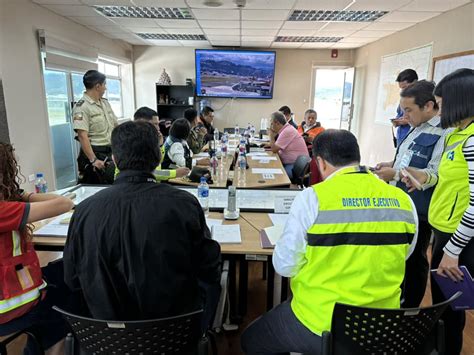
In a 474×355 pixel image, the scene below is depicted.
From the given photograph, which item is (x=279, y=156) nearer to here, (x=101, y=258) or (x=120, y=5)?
(x=120, y=5)

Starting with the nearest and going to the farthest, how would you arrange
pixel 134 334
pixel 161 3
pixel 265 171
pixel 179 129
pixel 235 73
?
pixel 134 334 < pixel 179 129 < pixel 265 171 < pixel 161 3 < pixel 235 73

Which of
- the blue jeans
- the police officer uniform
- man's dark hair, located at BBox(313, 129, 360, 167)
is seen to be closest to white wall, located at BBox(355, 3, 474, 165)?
man's dark hair, located at BBox(313, 129, 360, 167)

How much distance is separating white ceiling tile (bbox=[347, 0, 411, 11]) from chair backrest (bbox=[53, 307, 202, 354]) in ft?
13.0

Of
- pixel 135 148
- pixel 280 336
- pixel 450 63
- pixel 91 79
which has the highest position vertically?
pixel 450 63

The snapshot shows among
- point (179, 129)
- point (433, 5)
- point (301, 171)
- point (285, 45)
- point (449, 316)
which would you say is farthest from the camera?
point (285, 45)

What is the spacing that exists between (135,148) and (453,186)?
1.38m

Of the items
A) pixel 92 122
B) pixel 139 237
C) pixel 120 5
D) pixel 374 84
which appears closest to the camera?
pixel 139 237

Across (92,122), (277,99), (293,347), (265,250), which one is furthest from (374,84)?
(293,347)

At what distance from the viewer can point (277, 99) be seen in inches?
307

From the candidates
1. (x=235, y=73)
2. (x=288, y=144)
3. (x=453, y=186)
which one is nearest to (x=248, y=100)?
(x=235, y=73)

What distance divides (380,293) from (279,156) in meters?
3.52

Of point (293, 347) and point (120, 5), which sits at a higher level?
point (120, 5)

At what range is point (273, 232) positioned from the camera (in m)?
1.79

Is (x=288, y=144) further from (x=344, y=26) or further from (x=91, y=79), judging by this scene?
(x=91, y=79)
